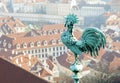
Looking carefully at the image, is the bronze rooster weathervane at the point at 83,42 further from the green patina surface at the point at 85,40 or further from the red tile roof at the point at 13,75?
the red tile roof at the point at 13,75

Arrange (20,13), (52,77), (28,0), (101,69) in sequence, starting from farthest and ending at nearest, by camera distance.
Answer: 1. (28,0)
2. (20,13)
3. (101,69)
4. (52,77)

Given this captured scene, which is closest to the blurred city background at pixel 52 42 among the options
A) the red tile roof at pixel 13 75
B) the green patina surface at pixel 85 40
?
the red tile roof at pixel 13 75

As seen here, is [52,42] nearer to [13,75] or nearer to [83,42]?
[13,75]

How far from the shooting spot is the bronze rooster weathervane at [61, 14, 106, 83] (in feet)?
5.43

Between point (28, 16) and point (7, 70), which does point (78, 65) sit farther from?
point (28, 16)

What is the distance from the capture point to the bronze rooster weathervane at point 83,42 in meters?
1.66

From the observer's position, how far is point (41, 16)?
1667 inches

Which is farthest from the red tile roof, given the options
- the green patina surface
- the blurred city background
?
the green patina surface

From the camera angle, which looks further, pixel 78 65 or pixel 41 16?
pixel 41 16

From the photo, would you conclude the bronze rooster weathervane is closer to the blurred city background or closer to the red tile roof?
the blurred city background

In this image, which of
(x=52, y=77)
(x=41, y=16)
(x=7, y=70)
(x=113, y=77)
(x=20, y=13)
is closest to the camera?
(x=7, y=70)

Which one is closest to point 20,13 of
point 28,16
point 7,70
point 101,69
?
point 28,16

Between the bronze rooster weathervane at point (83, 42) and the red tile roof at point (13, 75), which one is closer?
the bronze rooster weathervane at point (83, 42)

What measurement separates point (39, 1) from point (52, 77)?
3121cm
